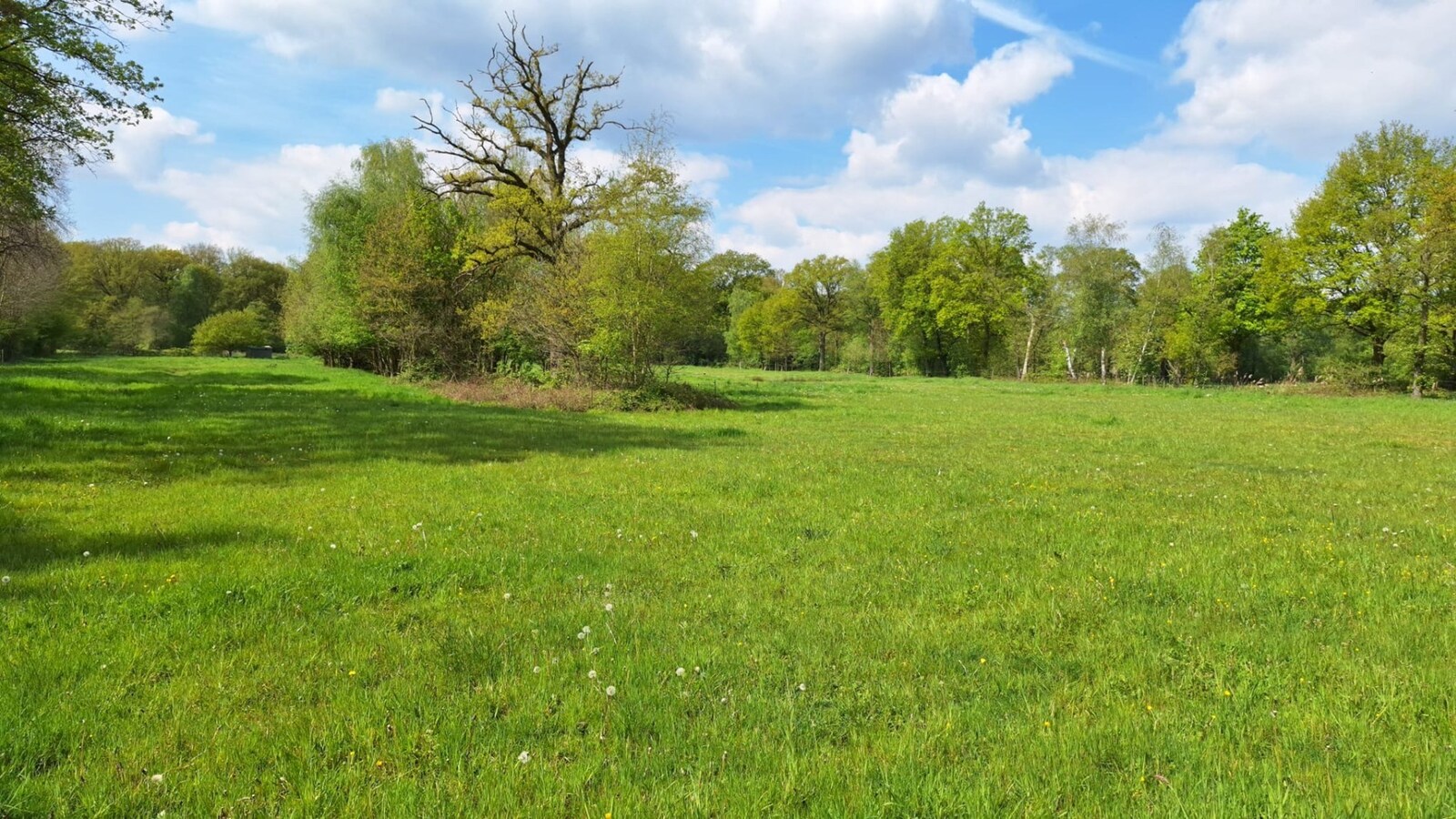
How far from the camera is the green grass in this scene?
11.6 feet

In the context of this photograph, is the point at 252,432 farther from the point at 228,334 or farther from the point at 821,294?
the point at 228,334

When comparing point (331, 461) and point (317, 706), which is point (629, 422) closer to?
point (331, 461)

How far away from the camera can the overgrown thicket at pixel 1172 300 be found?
4047 cm

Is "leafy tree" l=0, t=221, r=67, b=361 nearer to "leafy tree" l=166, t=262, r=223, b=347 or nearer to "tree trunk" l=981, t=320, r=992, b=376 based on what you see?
"leafy tree" l=166, t=262, r=223, b=347

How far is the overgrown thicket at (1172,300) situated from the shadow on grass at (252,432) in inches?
1803

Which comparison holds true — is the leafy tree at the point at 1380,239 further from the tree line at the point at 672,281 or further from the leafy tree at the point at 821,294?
the leafy tree at the point at 821,294

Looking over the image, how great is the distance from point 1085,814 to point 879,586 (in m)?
3.48

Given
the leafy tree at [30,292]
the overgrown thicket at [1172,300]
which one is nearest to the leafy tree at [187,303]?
the leafy tree at [30,292]

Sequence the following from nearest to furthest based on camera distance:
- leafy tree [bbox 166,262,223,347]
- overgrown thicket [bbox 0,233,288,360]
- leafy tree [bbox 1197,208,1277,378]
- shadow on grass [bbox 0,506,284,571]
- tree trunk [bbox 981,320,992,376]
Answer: shadow on grass [bbox 0,506,284,571], leafy tree [bbox 1197,208,1277,378], overgrown thicket [bbox 0,233,288,360], tree trunk [bbox 981,320,992,376], leafy tree [bbox 166,262,223,347]

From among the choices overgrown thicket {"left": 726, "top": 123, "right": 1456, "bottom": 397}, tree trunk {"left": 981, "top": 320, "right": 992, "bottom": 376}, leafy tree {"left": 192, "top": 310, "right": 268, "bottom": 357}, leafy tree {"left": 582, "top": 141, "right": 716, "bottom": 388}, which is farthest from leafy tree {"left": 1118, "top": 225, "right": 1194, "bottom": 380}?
leafy tree {"left": 192, "top": 310, "right": 268, "bottom": 357}

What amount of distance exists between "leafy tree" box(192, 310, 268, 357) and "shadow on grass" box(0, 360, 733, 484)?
7901 centimetres

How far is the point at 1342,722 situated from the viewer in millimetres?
4148

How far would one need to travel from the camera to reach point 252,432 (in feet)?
51.7

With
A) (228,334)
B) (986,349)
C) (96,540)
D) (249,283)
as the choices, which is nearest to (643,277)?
(96,540)
